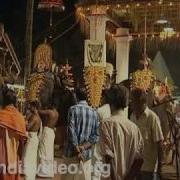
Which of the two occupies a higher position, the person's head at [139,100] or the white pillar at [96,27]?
the white pillar at [96,27]

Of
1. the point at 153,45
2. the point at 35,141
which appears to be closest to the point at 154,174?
the point at 35,141

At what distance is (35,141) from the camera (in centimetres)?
748

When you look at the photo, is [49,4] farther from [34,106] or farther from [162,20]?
[34,106]

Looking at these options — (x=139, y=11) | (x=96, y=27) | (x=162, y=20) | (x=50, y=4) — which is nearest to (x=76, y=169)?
(x=96, y=27)

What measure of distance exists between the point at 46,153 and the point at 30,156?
0.52m

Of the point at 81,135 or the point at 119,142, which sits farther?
the point at 81,135

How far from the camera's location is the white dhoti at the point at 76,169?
6.64 m

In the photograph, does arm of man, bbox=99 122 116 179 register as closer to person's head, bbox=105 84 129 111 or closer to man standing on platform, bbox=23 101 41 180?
person's head, bbox=105 84 129 111

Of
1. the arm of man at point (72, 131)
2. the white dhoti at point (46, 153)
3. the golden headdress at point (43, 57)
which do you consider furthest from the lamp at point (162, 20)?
the arm of man at point (72, 131)

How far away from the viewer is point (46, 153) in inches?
314

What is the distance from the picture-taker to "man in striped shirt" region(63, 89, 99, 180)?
6.51m

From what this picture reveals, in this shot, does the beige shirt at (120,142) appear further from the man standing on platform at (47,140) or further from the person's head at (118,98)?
the man standing on platform at (47,140)

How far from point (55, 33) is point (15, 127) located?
920 cm

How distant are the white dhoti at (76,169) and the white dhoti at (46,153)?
110 cm
